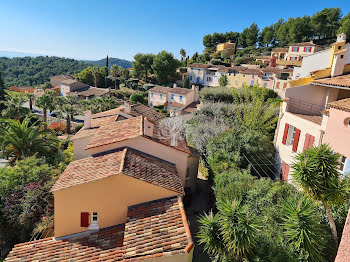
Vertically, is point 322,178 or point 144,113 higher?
point 322,178

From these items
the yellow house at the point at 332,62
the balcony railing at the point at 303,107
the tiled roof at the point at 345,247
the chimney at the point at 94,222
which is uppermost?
the yellow house at the point at 332,62

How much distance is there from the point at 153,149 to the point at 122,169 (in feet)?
13.5

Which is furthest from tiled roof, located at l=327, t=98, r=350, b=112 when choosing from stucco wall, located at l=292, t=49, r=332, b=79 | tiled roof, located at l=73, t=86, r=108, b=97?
tiled roof, located at l=73, t=86, r=108, b=97

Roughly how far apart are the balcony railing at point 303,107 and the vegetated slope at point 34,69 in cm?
14383

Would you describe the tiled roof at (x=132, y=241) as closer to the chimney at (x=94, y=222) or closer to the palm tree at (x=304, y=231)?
the chimney at (x=94, y=222)

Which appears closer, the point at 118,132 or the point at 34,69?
the point at 118,132

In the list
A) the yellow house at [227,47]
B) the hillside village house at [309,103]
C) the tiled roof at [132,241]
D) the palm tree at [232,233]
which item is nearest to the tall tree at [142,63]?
the yellow house at [227,47]

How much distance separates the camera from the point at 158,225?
10945 mm

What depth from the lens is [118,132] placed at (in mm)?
17438

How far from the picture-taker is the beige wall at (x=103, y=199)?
1227cm

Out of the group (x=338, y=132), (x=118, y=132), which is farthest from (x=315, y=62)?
(x=118, y=132)

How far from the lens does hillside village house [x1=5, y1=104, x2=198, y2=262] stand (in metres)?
10.1

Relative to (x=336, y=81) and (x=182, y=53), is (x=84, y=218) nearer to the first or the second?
(x=336, y=81)

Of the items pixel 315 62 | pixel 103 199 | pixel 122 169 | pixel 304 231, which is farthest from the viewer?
pixel 315 62
